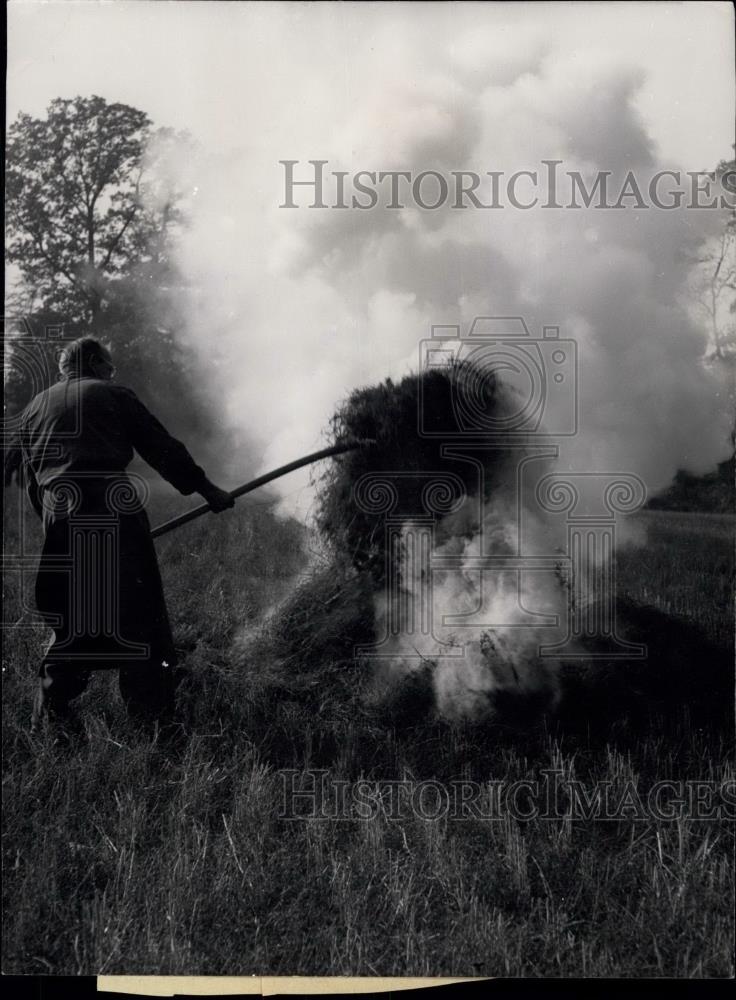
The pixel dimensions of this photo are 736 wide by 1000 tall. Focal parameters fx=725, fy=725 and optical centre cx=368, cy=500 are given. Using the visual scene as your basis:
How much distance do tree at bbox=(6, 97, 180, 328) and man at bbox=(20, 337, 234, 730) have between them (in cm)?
26

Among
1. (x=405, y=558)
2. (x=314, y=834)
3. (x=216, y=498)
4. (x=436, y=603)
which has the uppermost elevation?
(x=216, y=498)

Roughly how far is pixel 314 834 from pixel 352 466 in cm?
130

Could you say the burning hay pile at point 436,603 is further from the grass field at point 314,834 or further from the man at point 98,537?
the man at point 98,537

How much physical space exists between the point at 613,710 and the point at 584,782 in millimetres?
272

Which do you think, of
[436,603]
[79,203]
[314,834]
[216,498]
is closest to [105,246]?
[79,203]

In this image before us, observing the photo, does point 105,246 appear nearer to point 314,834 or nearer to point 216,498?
point 216,498

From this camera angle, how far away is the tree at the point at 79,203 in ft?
8.77

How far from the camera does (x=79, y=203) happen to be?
8.91 ft

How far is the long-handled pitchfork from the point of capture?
8.69ft

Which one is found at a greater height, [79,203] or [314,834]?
[79,203]

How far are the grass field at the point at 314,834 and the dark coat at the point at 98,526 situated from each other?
100 millimetres

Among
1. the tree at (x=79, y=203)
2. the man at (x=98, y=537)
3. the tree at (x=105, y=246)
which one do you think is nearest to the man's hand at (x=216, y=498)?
the man at (x=98, y=537)

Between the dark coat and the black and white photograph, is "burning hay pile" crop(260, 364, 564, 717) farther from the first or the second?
the dark coat

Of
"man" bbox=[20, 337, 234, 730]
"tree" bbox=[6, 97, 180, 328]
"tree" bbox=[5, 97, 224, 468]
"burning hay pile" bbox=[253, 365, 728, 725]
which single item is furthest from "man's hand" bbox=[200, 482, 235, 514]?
"tree" bbox=[6, 97, 180, 328]
